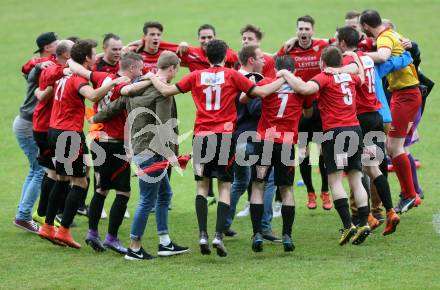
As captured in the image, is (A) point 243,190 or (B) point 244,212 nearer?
(A) point 243,190

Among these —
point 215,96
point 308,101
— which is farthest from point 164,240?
point 308,101

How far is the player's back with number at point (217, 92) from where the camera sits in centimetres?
923

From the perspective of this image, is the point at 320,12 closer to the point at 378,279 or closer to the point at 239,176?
the point at 239,176

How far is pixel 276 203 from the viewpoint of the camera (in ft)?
39.9

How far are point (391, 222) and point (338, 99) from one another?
5.28ft

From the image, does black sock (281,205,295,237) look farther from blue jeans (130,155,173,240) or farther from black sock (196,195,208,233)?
blue jeans (130,155,173,240)

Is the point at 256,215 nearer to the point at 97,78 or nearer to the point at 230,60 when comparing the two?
the point at 97,78

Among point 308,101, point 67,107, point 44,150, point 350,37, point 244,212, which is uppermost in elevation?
point 350,37

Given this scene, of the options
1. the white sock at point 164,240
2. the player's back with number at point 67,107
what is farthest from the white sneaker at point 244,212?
the player's back with number at point 67,107

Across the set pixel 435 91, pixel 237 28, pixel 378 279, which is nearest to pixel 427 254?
pixel 378 279

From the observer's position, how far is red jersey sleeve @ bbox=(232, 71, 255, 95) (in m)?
9.21

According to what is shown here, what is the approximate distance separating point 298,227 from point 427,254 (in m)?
2.19

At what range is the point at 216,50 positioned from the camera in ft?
30.3

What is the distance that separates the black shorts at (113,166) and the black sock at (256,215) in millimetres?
1482
